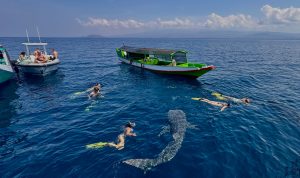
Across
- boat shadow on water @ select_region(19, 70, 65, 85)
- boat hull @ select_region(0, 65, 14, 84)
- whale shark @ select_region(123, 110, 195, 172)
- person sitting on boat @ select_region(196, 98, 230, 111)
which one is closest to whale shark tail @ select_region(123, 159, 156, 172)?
whale shark @ select_region(123, 110, 195, 172)

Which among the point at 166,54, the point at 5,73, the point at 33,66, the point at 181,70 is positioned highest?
the point at 166,54

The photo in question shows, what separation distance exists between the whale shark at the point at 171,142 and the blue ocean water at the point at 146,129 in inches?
15.5

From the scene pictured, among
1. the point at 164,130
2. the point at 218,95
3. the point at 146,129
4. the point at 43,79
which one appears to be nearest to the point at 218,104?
the point at 218,95

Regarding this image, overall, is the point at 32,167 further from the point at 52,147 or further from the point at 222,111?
the point at 222,111

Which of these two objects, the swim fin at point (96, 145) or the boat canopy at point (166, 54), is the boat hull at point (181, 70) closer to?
the boat canopy at point (166, 54)

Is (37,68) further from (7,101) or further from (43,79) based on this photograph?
(7,101)

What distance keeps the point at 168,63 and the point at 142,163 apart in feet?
88.4

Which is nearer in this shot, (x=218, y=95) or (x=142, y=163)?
(x=142, y=163)

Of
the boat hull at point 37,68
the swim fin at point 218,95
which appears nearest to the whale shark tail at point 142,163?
the swim fin at point 218,95

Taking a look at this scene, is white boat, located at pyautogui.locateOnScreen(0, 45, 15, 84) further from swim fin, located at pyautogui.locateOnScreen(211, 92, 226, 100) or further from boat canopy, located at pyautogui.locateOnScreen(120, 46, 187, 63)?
swim fin, located at pyautogui.locateOnScreen(211, 92, 226, 100)

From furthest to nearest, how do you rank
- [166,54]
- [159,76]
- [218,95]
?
[166,54]
[159,76]
[218,95]

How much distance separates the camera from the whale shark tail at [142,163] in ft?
39.4

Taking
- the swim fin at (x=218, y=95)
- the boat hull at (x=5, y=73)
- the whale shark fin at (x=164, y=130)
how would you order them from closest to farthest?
1. the whale shark fin at (x=164, y=130)
2. the swim fin at (x=218, y=95)
3. the boat hull at (x=5, y=73)

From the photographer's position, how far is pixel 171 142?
48.9 ft
